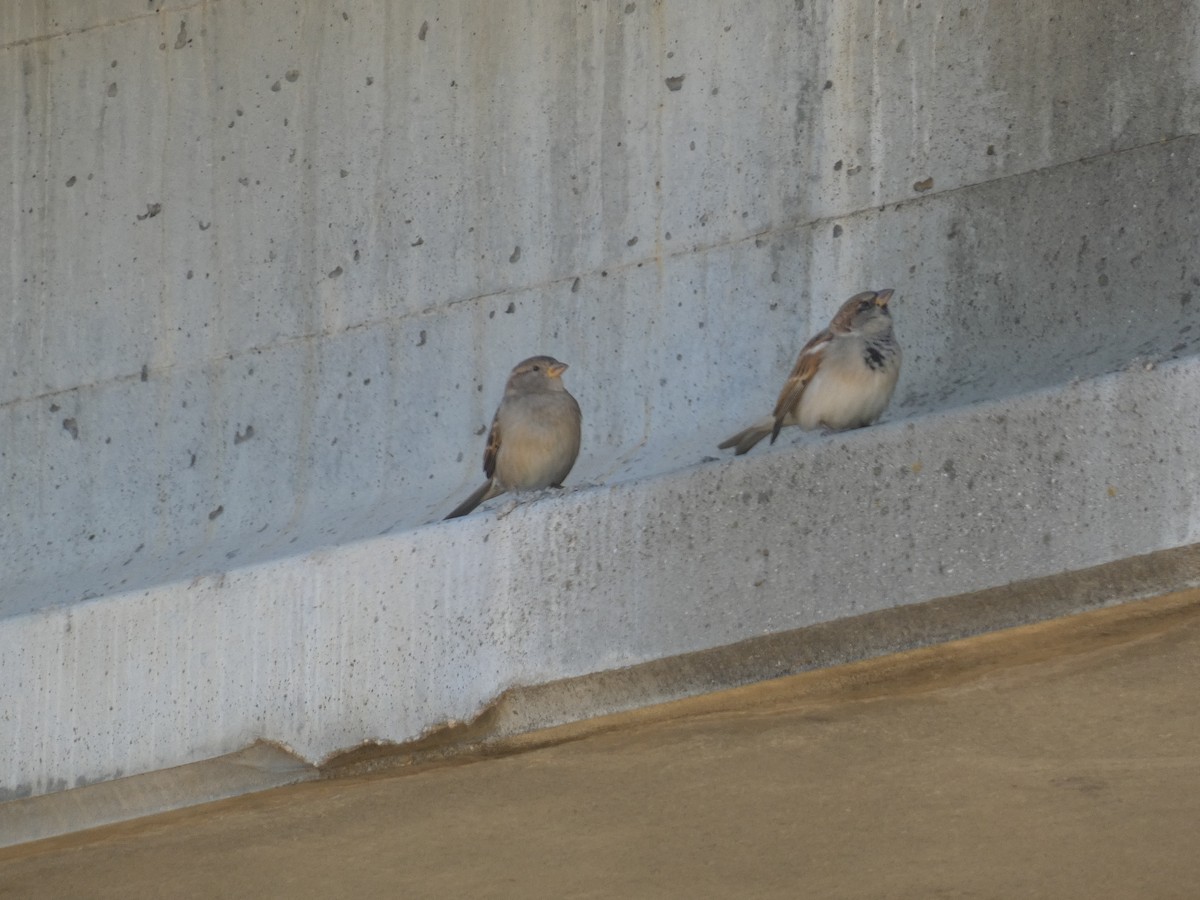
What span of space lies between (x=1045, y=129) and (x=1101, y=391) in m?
1.21

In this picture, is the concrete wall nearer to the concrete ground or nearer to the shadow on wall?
the shadow on wall

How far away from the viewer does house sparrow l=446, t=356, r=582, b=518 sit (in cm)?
598

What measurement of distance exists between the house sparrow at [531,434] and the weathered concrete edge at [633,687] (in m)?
0.82

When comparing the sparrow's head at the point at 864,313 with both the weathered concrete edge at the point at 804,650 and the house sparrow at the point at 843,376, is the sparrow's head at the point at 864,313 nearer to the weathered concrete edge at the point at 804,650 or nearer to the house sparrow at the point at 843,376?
the house sparrow at the point at 843,376

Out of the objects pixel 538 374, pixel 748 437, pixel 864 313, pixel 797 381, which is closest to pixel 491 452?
pixel 538 374

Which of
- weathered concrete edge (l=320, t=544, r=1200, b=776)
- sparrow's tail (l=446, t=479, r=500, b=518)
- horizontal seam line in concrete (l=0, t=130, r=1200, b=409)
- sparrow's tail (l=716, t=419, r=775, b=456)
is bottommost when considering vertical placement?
weathered concrete edge (l=320, t=544, r=1200, b=776)

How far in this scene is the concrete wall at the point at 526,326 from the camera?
4.86 meters

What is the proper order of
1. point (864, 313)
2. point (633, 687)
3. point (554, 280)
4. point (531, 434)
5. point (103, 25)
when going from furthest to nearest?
point (103, 25) → point (554, 280) → point (531, 434) → point (864, 313) → point (633, 687)

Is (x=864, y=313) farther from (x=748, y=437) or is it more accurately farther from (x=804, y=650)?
(x=804, y=650)

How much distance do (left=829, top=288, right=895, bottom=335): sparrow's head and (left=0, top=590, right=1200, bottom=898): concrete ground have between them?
982 millimetres

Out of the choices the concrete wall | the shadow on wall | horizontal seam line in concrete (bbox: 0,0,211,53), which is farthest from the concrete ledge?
horizontal seam line in concrete (bbox: 0,0,211,53)

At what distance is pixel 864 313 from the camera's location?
18.5 ft

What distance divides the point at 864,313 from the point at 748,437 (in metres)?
0.45

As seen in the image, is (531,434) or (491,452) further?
(491,452)
